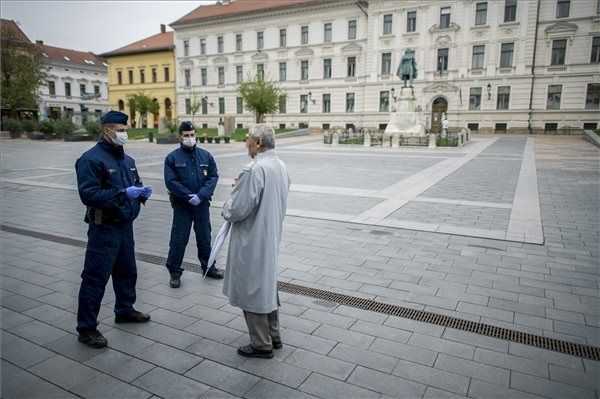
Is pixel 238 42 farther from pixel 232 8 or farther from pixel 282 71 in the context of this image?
pixel 282 71

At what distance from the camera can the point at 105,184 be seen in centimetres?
383

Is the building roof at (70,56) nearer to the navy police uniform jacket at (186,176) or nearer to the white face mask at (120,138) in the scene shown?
the navy police uniform jacket at (186,176)

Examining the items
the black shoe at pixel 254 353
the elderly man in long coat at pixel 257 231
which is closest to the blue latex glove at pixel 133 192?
the elderly man in long coat at pixel 257 231

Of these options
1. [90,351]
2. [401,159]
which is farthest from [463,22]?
[90,351]

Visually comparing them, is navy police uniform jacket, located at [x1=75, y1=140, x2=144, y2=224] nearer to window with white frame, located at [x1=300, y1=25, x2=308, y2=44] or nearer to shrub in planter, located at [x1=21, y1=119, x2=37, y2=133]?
shrub in planter, located at [x1=21, y1=119, x2=37, y2=133]

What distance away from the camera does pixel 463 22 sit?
1657 inches

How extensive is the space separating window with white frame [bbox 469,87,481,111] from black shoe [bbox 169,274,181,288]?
141ft

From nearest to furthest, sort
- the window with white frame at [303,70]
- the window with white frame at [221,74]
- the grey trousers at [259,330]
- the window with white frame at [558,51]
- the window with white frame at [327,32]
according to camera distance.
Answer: the grey trousers at [259,330], the window with white frame at [558,51], the window with white frame at [327,32], the window with white frame at [303,70], the window with white frame at [221,74]

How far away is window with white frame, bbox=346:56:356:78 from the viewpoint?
159 ft

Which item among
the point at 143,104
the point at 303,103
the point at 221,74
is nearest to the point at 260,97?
the point at 303,103

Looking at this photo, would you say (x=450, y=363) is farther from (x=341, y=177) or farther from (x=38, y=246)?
(x=341, y=177)

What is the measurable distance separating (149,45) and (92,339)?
68.7 metres

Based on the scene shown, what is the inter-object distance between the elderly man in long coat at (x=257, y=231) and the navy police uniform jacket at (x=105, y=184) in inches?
40.6

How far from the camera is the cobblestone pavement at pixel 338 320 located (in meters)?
3.32
